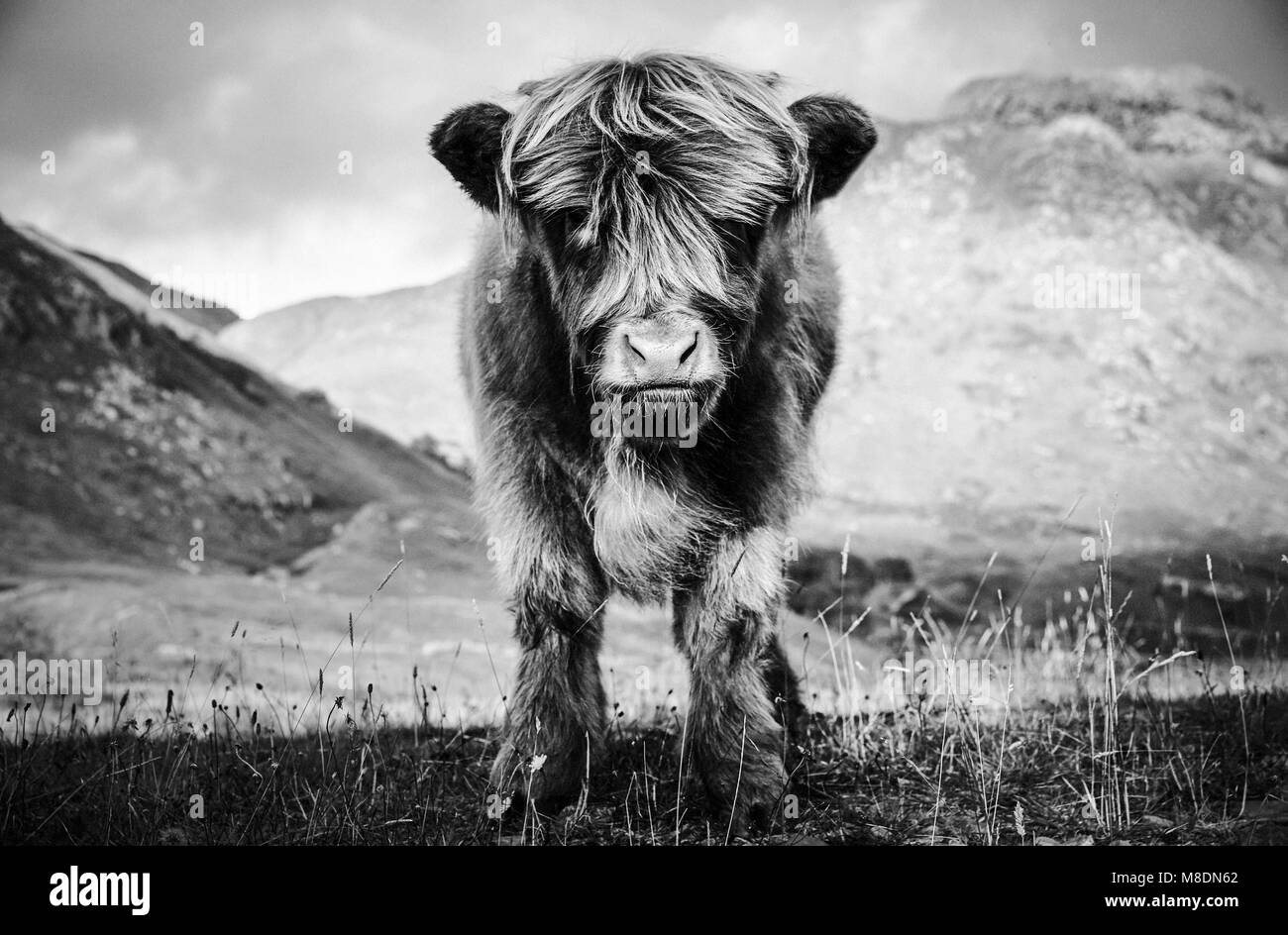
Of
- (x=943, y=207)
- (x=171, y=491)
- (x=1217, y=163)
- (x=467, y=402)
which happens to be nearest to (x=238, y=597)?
(x=171, y=491)

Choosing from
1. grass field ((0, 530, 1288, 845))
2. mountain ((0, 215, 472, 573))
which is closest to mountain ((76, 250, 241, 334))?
mountain ((0, 215, 472, 573))

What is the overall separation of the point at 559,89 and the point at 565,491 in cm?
144

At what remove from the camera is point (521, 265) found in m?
3.75

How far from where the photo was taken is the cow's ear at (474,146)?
3545mm

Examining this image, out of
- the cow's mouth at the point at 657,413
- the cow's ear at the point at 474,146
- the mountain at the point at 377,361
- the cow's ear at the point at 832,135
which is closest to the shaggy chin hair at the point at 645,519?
the cow's mouth at the point at 657,413

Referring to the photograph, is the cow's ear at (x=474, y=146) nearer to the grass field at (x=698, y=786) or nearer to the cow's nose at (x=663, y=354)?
the cow's nose at (x=663, y=354)

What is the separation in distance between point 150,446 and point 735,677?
692 inches

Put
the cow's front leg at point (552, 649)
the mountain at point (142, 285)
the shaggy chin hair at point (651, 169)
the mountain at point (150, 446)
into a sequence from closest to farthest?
1. the shaggy chin hair at point (651, 169)
2. the cow's front leg at point (552, 649)
3. the mountain at point (150, 446)
4. the mountain at point (142, 285)

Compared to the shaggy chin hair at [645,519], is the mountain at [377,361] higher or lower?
higher

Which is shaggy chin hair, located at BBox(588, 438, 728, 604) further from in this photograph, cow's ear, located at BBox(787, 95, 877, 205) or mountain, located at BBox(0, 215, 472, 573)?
mountain, located at BBox(0, 215, 472, 573)

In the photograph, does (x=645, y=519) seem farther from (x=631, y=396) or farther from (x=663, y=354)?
(x=663, y=354)

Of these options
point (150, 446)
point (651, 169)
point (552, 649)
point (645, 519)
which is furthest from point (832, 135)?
point (150, 446)

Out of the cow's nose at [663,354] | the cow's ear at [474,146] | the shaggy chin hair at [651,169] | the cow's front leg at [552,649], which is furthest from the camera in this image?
the cow's front leg at [552,649]

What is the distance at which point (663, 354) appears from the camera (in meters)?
3.09
